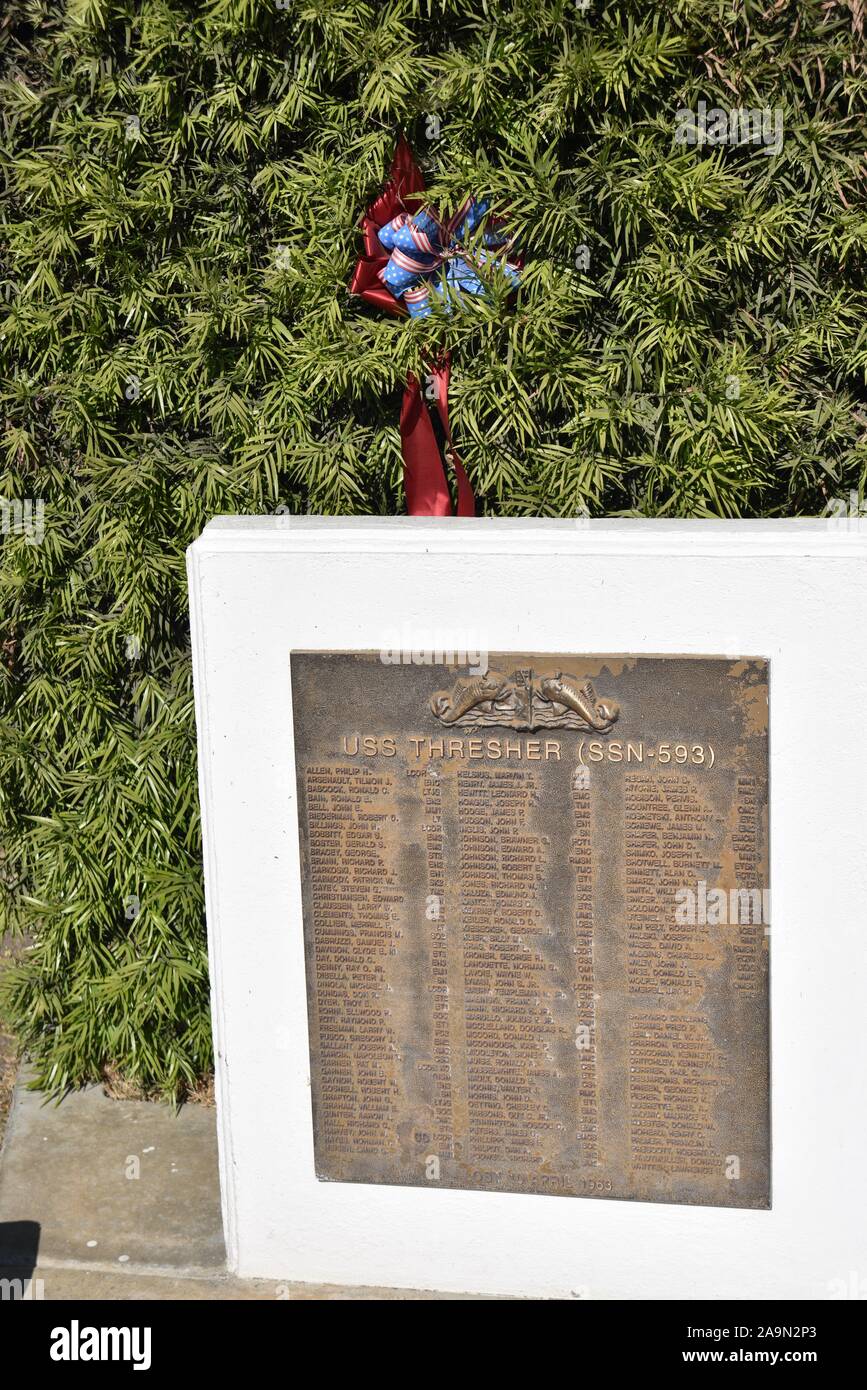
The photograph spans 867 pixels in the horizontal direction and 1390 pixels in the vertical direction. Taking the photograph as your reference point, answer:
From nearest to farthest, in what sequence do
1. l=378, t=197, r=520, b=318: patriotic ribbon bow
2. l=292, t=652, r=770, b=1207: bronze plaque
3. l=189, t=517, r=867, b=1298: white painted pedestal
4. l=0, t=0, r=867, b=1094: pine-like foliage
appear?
l=189, t=517, r=867, b=1298: white painted pedestal → l=292, t=652, r=770, b=1207: bronze plaque → l=0, t=0, r=867, b=1094: pine-like foliage → l=378, t=197, r=520, b=318: patriotic ribbon bow

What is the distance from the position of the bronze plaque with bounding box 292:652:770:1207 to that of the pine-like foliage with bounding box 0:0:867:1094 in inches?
40.7

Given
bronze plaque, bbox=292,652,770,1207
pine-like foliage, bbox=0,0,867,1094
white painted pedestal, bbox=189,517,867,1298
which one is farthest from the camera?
pine-like foliage, bbox=0,0,867,1094

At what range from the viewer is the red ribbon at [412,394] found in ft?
17.2

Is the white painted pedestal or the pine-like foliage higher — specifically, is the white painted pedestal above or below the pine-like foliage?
below

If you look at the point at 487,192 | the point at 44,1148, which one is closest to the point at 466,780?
the point at 487,192

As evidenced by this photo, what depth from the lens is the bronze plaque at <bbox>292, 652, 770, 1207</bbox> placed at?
4477 millimetres

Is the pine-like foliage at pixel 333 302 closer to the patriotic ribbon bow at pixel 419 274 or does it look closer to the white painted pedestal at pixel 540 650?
the patriotic ribbon bow at pixel 419 274

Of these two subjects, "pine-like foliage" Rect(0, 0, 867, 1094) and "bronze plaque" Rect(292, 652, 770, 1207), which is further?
"pine-like foliage" Rect(0, 0, 867, 1094)

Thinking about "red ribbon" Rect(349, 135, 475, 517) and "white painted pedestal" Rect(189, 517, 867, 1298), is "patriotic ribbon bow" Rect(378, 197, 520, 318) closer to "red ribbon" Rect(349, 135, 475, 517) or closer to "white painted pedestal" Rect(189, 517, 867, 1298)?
"red ribbon" Rect(349, 135, 475, 517)

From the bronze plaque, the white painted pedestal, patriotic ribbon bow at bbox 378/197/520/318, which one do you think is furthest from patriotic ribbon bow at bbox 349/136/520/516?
the bronze plaque

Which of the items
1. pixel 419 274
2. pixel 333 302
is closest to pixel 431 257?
pixel 419 274

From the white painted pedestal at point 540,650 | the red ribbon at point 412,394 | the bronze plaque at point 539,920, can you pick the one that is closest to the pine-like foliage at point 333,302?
the red ribbon at point 412,394

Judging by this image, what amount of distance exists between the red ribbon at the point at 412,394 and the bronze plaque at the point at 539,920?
97 cm

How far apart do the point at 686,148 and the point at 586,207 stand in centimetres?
36
